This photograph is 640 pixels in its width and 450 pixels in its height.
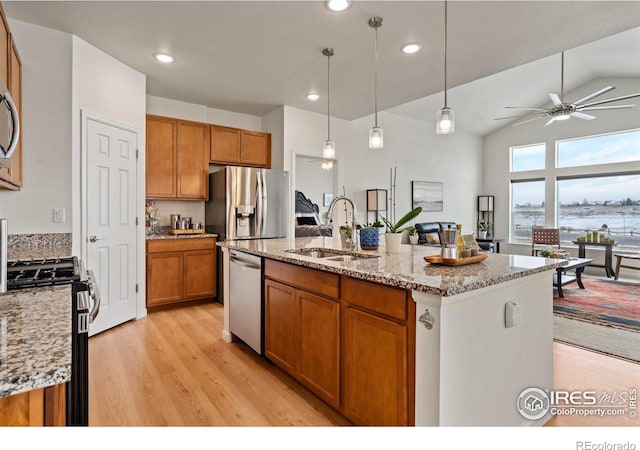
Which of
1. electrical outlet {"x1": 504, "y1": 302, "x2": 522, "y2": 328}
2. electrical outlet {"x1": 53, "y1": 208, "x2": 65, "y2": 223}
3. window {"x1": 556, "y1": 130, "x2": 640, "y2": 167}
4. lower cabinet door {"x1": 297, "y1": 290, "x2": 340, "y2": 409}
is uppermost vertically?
window {"x1": 556, "y1": 130, "x2": 640, "y2": 167}

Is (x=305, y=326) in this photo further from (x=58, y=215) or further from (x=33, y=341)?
(x=58, y=215)

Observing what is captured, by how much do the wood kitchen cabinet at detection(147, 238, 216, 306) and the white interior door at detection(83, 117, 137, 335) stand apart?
0.99 feet

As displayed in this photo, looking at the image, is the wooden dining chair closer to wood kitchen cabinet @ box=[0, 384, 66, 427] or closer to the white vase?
the white vase

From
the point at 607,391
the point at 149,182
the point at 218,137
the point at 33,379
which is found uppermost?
the point at 218,137

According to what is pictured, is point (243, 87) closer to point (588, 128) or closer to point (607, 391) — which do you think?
point (607, 391)

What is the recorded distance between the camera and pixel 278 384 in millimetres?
2330

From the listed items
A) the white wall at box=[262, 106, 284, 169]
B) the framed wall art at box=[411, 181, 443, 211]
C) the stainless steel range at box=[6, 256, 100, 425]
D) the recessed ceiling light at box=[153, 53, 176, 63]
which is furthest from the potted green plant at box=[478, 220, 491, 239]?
the stainless steel range at box=[6, 256, 100, 425]

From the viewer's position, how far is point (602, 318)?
3.82m

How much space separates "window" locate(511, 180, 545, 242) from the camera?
25.6 feet

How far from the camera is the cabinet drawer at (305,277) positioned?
1909 millimetres

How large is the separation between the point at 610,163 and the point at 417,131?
372cm

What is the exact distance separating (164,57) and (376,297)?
3125mm

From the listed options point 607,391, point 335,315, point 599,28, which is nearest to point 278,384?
point 335,315

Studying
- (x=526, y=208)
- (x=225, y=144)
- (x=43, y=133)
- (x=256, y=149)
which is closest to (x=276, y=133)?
(x=256, y=149)
